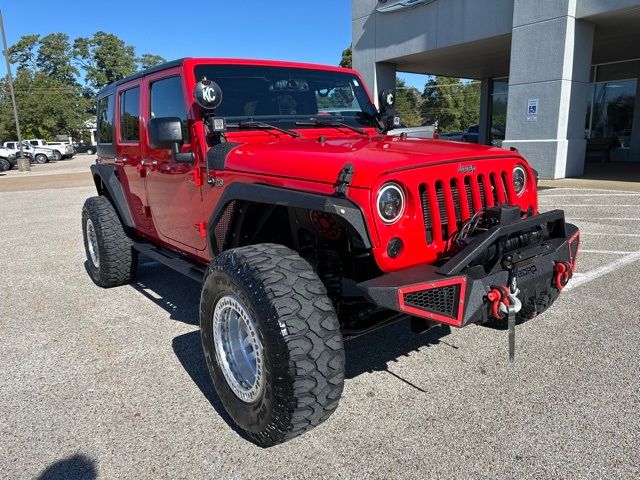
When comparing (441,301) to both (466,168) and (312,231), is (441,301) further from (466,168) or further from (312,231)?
(312,231)

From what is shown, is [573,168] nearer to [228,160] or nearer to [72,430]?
[228,160]

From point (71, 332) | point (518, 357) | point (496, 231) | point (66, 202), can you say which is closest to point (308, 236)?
point (496, 231)

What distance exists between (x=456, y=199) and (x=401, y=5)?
50.3 ft

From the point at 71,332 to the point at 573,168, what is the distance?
1314 cm

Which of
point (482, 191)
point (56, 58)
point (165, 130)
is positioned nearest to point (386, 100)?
point (482, 191)

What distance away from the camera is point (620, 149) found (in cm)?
2027

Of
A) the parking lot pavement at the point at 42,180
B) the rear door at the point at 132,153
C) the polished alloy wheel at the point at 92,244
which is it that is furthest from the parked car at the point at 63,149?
the rear door at the point at 132,153

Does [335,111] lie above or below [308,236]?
above

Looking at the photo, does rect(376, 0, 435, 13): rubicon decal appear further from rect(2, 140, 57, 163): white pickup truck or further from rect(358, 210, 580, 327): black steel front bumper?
rect(2, 140, 57, 163): white pickup truck

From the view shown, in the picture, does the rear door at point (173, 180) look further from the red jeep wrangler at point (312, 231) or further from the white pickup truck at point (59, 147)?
the white pickup truck at point (59, 147)

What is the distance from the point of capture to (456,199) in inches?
106

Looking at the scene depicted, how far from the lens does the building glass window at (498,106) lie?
886 inches

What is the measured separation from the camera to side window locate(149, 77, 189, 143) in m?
3.55

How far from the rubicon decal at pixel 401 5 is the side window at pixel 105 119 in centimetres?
1276
